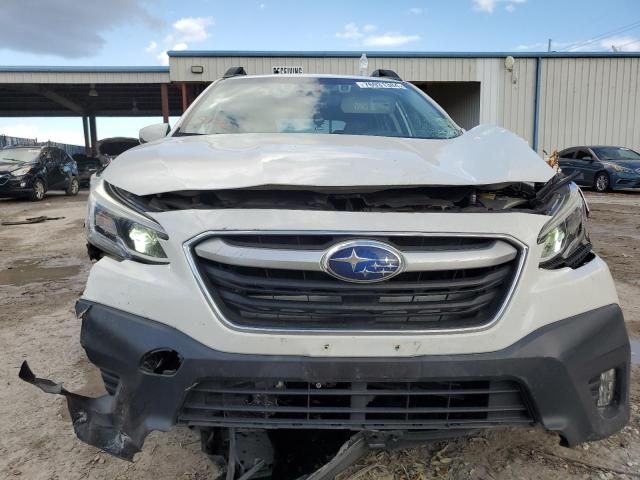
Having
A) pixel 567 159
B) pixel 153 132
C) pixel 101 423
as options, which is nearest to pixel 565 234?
pixel 101 423

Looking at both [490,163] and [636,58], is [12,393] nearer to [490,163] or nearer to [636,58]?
[490,163]

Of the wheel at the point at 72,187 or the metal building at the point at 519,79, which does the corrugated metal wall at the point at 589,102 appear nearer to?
the metal building at the point at 519,79

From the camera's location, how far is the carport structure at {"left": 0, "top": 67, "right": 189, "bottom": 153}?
70.8ft

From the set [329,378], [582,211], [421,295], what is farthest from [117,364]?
[582,211]

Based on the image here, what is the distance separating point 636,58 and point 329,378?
23.2 meters

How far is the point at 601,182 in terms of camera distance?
52.1ft

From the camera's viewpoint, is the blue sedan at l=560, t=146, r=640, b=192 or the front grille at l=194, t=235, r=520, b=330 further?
the blue sedan at l=560, t=146, r=640, b=192

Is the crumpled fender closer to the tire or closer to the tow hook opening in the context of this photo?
the tow hook opening

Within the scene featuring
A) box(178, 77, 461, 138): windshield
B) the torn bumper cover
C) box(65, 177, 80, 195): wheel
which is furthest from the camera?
box(65, 177, 80, 195): wheel

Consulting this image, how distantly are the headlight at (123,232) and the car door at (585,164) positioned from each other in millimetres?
16591

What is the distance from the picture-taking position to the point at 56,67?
21.5m

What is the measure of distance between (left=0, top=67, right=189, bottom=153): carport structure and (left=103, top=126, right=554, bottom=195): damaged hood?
1839 cm

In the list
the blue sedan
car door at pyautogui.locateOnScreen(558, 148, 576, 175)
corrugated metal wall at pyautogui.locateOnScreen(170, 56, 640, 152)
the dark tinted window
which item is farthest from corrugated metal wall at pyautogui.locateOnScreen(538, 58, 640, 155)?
the dark tinted window

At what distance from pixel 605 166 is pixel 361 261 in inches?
647
